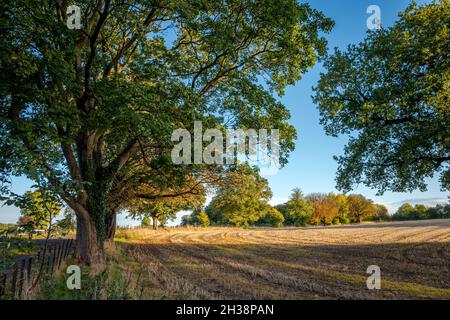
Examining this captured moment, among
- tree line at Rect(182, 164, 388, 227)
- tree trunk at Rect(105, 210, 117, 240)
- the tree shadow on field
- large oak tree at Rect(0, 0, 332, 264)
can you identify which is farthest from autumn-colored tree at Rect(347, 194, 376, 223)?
large oak tree at Rect(0, 0, 332, 264)

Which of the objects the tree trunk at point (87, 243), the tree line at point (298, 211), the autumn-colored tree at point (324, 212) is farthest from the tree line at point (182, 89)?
the autumn-colored tree at point (324, 212)

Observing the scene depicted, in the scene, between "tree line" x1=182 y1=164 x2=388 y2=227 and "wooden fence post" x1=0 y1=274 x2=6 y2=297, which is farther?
"tree line" x1=182 y1=164 x2=388 y2=227

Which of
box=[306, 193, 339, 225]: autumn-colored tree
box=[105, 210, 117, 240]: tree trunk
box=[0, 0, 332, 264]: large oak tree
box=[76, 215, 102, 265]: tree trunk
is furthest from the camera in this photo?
box=[306, 193, 339, 225]: autumn-colored tree

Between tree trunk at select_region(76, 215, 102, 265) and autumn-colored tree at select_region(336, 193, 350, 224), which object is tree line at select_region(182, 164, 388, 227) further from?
tree trunk at select_region(76, 215, 102, 265)

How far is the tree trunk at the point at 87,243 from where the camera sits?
51.1 ft

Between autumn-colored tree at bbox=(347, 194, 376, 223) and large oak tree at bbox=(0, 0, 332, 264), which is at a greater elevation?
large oak tree at bbox=(0, 0, 332, 264)

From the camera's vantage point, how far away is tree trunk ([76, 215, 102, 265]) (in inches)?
614

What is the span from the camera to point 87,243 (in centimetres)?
1583

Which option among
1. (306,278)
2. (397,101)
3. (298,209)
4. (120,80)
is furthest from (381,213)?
(120,80)

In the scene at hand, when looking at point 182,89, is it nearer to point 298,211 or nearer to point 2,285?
point 2,285

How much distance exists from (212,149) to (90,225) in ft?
25.7

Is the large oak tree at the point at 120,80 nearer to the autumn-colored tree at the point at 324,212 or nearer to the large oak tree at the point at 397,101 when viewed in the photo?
the large oak tree at the point at 397,101

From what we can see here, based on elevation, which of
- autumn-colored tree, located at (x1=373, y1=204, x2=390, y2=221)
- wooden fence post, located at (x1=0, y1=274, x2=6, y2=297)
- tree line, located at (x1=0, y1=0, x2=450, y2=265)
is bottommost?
autumn-colored tree, located at (x1=373, y1=204, x2=390, y2=221)
